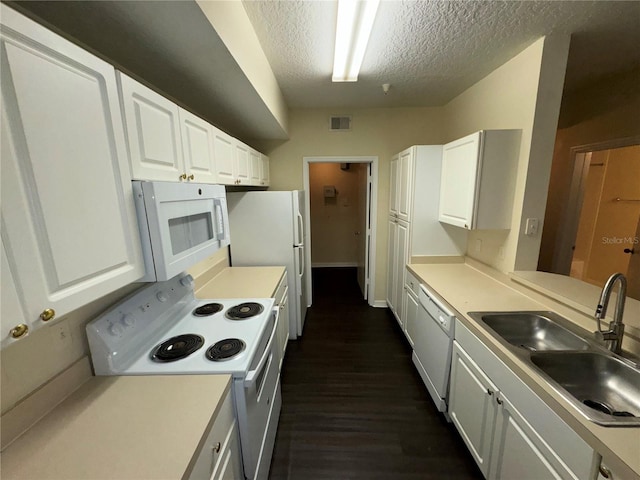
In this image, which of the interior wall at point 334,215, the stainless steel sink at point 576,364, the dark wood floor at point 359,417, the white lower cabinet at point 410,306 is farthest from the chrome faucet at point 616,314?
the interior wall at point 334,215

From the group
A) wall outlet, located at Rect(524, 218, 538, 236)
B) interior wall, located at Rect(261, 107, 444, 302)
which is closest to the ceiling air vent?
interior wall, located at Rect(261, 107, 444, 302)

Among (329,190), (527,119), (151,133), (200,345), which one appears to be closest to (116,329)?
(200,345)

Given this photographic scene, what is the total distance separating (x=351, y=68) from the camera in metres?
2.19

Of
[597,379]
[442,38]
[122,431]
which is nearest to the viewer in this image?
[122,431]

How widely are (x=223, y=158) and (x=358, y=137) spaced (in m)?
2.06

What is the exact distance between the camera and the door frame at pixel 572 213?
9.84ft

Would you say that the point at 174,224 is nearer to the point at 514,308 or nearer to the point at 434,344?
the point at 434,344

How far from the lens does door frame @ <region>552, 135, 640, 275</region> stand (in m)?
3.00

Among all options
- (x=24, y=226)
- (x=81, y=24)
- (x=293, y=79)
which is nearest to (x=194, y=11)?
(x=81, y=24)

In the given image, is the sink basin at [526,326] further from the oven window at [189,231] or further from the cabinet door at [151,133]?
the cabinet door at [151,133]

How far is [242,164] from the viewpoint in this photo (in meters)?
2.33

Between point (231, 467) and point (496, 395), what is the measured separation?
129 cm

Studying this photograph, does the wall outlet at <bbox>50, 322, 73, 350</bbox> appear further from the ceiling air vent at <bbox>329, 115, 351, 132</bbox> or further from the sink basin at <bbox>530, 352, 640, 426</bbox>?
the ceiling air vent at <bbox>329, 115, 351, 132</bbox>

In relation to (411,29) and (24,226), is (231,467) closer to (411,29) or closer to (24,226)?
(24,226)
